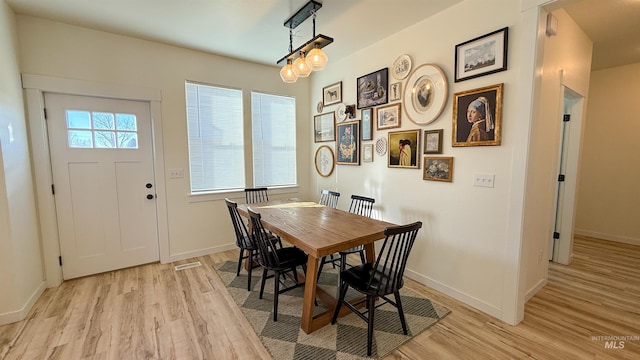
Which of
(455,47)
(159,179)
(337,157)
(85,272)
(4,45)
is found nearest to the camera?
(4,45)

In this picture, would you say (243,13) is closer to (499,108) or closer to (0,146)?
(0,146)

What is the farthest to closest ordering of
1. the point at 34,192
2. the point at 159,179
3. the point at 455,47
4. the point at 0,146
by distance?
the point at 159,179 → the point at 34,192 → the point at 455,47 → the point at 0,146

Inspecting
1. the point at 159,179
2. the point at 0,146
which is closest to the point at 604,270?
the point at 159,179

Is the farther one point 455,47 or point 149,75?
point 149,75

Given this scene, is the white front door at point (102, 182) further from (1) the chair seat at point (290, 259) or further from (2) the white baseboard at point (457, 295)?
(2) the white baseboard at point (457, 295)

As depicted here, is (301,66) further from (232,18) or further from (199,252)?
(199,252)

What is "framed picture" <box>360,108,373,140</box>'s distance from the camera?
3207 millimetres

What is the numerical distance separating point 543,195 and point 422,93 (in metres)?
1.46

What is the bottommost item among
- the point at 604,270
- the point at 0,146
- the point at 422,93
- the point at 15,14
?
the point at 604,270

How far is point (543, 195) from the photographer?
235 centimetres

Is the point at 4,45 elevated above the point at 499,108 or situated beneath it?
elevated above

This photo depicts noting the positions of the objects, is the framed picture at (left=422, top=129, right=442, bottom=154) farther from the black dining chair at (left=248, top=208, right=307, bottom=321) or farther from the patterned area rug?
the black dining chair at (left=248, top=208, right=307, bottom=321)

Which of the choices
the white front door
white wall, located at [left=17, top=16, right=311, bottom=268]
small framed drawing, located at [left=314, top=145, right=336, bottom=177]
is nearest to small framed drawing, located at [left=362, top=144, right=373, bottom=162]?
small framed drawing, located at [left=314, top=145, right=336, bottom=177]

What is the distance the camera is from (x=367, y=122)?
325cm
